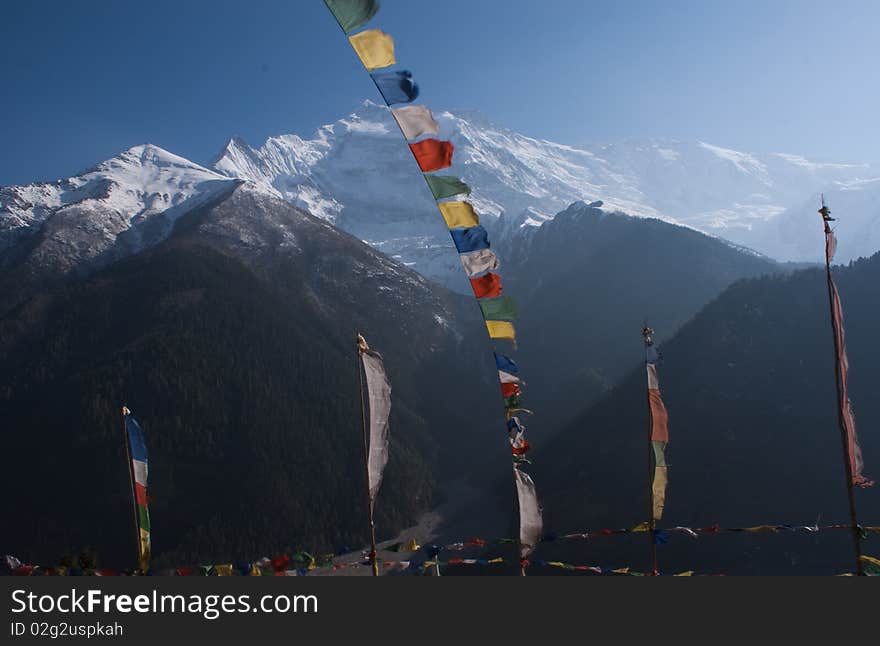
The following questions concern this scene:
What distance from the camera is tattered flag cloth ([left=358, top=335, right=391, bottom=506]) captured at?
1205 cm

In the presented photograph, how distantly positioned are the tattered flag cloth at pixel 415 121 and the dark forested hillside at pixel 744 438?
7264 centimetres

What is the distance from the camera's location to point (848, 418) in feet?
38.9

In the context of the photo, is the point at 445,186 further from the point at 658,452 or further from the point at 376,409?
the point at 658,452

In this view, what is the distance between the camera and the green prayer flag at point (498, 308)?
465 inches

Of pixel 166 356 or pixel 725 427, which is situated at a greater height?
pixel 166 356

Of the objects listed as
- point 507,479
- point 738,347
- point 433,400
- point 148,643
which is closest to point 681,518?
point 738,347

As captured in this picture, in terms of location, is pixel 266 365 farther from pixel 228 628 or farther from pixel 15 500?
pixel 228 628

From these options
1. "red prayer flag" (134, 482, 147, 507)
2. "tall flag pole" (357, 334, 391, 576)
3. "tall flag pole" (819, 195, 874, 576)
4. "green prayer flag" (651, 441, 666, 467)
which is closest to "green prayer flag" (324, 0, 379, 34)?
"tall flag pole" (357, 334, 391, 576)

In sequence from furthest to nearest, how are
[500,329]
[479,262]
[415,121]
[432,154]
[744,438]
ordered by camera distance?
[744,438]
[500,329]
[479,262]
[432,154]
[415,121]

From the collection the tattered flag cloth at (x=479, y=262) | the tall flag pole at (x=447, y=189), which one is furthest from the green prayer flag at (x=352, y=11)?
the tattered flag cloth at (x=479, y=262)

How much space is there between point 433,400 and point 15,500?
92709mm

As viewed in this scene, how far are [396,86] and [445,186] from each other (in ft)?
5.37

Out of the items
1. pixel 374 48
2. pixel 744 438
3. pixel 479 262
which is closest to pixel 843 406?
pixel 479 262

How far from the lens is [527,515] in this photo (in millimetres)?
13000
